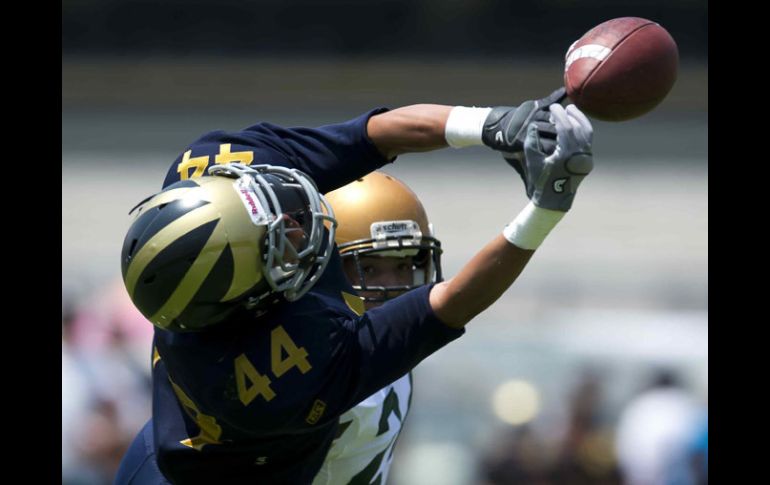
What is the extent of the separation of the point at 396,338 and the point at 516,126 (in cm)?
63

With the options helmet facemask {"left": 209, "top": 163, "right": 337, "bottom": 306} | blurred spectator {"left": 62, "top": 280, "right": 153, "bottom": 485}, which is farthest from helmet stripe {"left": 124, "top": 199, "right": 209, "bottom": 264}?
blurred spectator {"left": 62, "top": 280, "right": 153, "bottom": 485}

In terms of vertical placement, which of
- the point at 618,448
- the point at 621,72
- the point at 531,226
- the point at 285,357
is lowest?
the point at 618,448

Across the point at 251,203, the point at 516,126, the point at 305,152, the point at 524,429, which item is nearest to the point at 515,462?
the point at 524,429

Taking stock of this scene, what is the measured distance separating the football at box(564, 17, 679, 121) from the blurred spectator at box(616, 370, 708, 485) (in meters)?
3.71

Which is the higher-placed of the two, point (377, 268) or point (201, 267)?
point (201, 267)

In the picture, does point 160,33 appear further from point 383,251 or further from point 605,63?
point 605,63

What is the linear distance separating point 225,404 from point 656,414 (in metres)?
4.03

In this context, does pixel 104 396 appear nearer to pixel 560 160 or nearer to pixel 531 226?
pixel 531 226

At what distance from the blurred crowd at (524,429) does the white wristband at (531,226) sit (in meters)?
3.81

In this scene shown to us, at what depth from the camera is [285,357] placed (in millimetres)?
3215

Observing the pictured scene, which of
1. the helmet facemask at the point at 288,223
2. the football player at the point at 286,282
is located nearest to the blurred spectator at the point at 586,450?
the football player at the point at 286,282

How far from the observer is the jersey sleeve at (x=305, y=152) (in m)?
3.50
